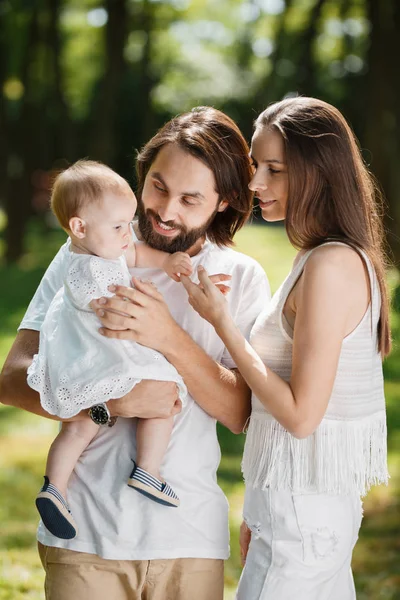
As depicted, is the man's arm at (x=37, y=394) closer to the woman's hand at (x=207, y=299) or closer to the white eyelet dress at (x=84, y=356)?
the white eyelet dress at (x=84, y=356)

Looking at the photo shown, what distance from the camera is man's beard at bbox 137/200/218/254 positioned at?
290cm

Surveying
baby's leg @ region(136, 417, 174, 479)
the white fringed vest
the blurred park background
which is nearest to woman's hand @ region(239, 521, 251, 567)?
the white fringed vest

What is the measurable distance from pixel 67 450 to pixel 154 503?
31 cm

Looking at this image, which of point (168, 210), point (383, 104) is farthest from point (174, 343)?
point (383, 104)

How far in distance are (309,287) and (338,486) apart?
64 centimetres

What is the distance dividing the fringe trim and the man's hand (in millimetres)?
331

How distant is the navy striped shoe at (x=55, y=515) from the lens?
2.62 metres

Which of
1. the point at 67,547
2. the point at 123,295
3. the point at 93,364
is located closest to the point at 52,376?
the point at 93,364

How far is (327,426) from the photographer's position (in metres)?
2.71

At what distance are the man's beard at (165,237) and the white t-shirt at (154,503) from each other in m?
0.09

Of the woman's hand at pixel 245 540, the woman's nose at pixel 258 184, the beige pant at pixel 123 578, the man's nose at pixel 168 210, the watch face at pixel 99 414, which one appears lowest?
the woman's hand at pixel 245 540

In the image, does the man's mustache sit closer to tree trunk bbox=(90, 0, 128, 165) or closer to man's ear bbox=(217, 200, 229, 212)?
man's ear bbox=(217, 200, 229, 212)

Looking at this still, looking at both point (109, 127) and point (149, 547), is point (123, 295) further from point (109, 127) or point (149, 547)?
point (109, 127)

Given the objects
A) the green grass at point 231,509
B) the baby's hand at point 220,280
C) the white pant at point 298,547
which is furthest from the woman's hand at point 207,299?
the green grass at point 231,509
